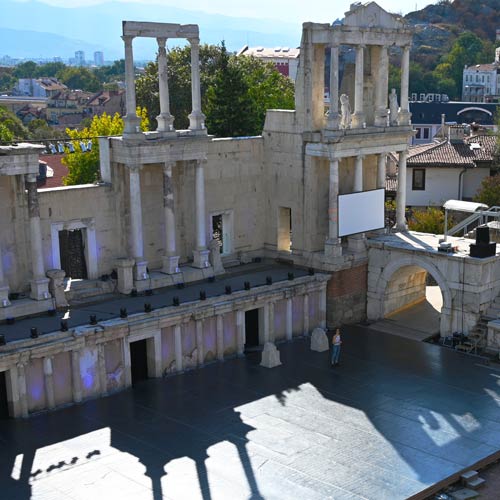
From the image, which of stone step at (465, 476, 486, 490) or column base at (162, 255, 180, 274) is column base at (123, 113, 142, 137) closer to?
column base at (162, 255, 180, 274)

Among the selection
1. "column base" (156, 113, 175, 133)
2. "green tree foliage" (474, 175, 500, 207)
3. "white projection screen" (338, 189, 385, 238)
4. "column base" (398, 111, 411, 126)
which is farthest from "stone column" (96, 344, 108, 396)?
"green tree foliage" (474, 175, 500, 207)

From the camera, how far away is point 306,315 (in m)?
37.8

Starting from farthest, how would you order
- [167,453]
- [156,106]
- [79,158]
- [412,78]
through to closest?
[412,78], [156,106], [79,158], [167,453]

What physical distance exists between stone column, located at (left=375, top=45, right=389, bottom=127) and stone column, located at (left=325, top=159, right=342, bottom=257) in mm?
4125

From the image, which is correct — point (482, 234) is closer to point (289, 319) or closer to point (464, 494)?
point (289, 319)

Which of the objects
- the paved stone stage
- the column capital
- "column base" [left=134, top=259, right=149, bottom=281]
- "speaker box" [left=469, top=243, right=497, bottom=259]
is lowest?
the paved stone stage

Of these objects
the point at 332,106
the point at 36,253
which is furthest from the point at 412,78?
the point at 36,253

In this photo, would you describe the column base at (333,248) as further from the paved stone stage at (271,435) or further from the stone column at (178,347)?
the stone column at (178,347)

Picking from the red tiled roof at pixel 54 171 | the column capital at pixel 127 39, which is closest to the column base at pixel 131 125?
the column capital at pixel 127 39

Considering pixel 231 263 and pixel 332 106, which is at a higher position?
pixel 332 106

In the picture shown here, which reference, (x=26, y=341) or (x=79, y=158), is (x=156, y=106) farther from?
(x=26, y=341)

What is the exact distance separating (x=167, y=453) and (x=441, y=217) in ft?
91.4

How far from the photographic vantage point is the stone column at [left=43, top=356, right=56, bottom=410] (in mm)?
28688

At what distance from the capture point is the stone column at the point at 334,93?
37522 mm
